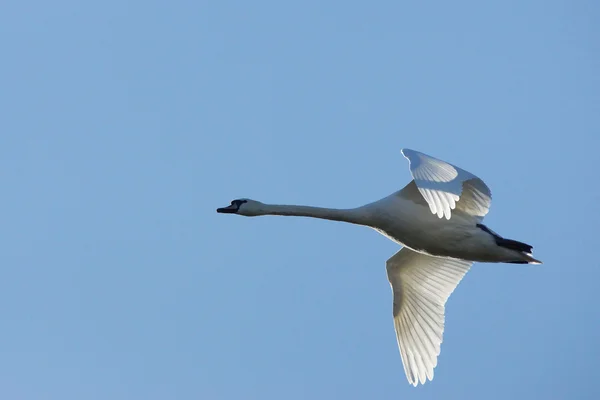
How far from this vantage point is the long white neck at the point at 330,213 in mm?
15156

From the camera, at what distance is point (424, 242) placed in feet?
49.6

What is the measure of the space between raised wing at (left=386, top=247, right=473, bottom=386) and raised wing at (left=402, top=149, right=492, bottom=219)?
1.99 metres

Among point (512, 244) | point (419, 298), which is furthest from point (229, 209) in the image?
point (512, 244)

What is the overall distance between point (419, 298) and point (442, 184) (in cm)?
447

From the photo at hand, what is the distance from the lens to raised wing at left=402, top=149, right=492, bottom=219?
12430 mm

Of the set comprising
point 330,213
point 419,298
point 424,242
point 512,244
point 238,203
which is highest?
point 238,203

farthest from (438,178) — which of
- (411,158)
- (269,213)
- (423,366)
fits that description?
(423,366)

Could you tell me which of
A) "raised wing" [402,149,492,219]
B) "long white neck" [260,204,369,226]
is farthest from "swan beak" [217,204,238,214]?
"raised wing" [402,149,492,219]

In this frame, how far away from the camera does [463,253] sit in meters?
15.3

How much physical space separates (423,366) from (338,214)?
293 centimetres

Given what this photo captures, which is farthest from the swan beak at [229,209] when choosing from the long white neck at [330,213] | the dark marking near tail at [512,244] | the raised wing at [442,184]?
Result: the dark marking near tail at [512,244]

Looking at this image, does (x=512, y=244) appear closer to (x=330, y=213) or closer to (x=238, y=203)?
(x=330, y=213)

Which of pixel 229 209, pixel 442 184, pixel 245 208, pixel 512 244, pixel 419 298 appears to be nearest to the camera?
pixel 442 184

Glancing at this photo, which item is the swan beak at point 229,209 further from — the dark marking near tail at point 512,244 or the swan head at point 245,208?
the dark marking near tail at point 512,244
